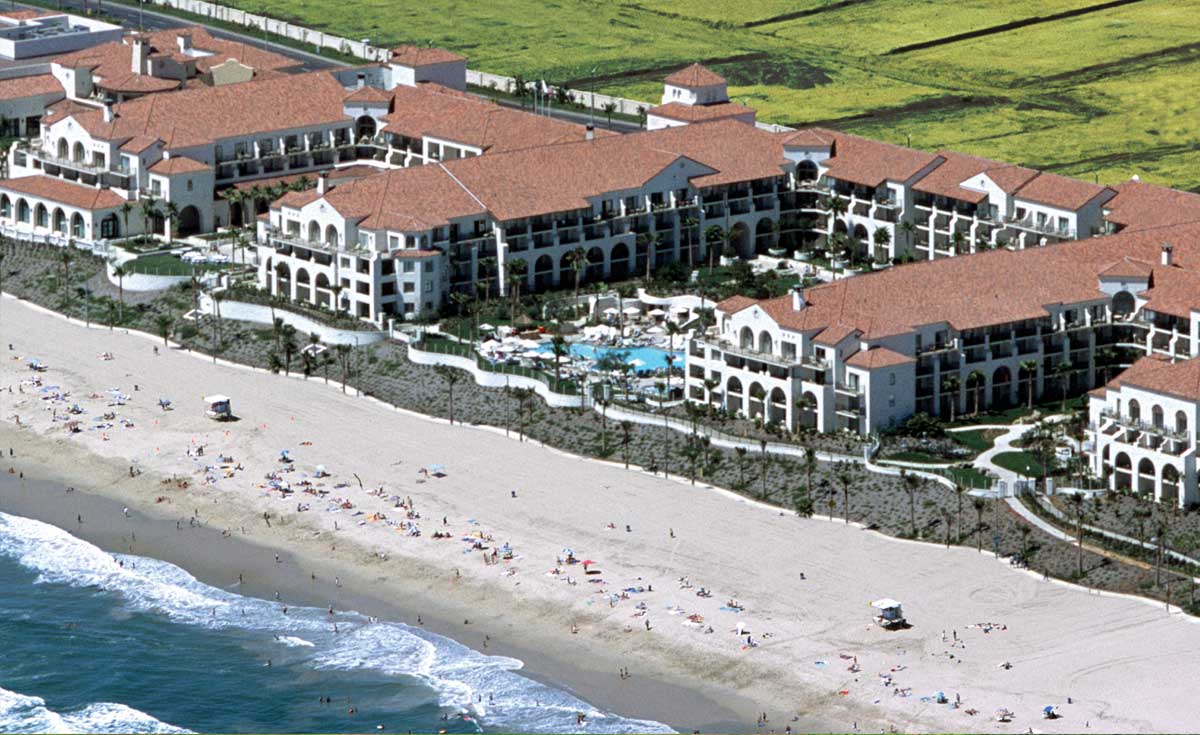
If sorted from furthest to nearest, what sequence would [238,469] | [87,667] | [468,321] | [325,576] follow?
[468,321]
[238,469]
[325,576]
[87,667]

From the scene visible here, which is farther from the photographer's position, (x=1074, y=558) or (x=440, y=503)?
(x=440, y=503)

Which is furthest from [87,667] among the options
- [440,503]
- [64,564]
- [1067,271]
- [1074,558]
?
[1067,271]

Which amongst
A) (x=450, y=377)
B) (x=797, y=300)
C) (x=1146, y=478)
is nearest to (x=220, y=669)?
(x=450, y=377)

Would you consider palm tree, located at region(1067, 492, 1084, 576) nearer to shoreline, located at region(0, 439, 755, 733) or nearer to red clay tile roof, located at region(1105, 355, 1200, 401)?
red clay tile roof, located at region(1105, 355, 1200, 401)

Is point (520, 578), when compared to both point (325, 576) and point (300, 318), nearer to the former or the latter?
point (325, 576)

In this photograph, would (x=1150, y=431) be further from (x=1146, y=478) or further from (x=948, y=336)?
(x=948, y=336)

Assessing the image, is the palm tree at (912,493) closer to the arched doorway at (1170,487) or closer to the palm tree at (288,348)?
the arched doorway at (1170,487)

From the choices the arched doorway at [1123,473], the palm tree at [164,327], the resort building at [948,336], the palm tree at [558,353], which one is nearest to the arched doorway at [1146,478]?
the arched doorway at [1123,473]
